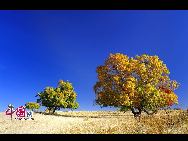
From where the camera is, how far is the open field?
11.1 meters

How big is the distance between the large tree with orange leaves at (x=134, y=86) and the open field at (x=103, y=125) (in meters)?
1.11

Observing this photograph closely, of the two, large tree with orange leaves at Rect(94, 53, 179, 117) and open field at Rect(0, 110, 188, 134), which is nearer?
open field at Rect(0, 110, 188, 134)

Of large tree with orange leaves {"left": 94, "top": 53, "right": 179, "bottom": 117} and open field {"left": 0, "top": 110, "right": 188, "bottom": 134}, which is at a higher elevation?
large tree with orange leaves {"left": 94, "top": 53, "right": 179, "bottom": 117}

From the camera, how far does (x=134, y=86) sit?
47.2 ft

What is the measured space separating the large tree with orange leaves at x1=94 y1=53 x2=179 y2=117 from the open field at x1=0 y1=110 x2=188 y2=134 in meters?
1.11

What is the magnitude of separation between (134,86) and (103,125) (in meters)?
2.72

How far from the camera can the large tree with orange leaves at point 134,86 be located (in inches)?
561

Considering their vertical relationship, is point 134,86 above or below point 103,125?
above

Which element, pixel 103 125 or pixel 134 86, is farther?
pixel 134 86

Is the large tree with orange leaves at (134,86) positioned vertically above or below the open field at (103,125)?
above

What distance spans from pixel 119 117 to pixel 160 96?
7.84 ft

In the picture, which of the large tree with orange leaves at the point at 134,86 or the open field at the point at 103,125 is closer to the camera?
the open field at the point at 103,125
